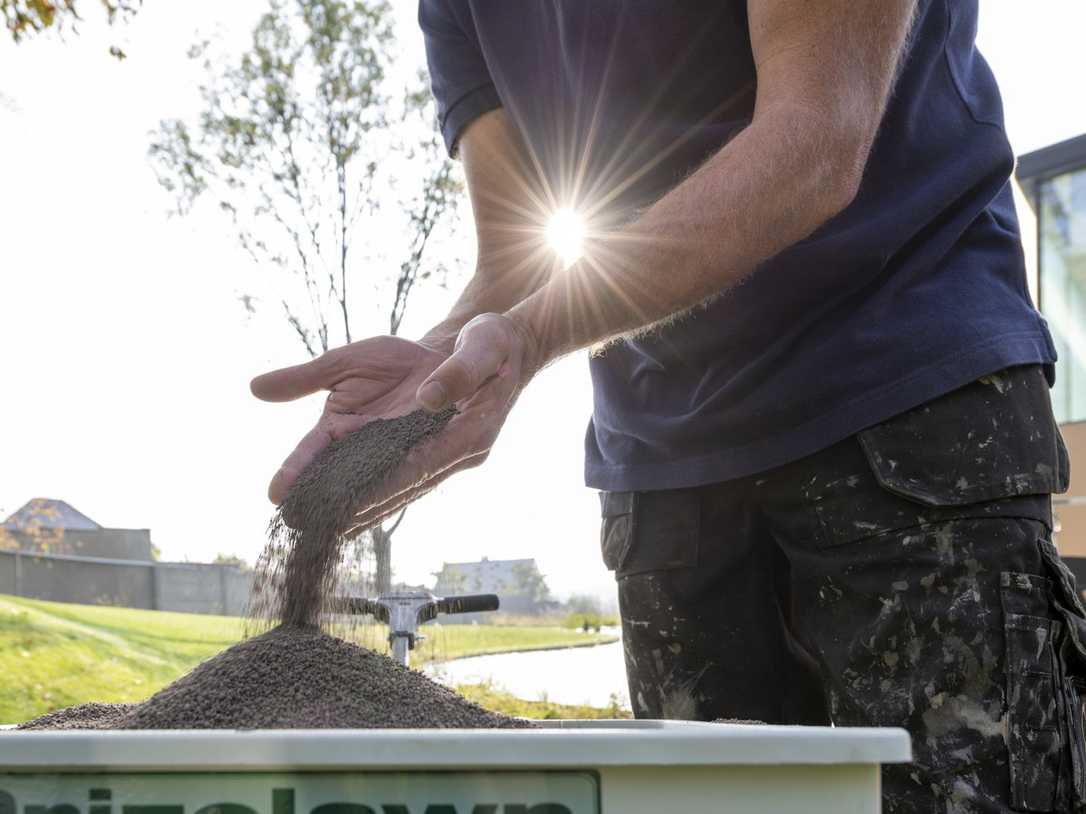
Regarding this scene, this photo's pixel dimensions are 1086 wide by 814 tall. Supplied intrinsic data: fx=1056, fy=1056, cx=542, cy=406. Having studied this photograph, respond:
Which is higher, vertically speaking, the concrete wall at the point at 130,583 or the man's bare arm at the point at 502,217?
the man's bare arm at the point at 502,217

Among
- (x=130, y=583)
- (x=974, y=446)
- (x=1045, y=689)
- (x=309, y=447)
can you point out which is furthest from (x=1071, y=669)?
(x=130, y=583)

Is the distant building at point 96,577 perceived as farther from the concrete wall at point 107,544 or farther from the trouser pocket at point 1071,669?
the trouser pocket at point 1071,669

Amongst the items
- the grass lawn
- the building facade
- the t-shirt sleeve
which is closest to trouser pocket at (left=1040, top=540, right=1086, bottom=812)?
the t-shirt sleeve

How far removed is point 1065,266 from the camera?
8.96m

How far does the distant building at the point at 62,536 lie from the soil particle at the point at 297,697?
13.6m

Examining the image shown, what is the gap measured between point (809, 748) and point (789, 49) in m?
0.86

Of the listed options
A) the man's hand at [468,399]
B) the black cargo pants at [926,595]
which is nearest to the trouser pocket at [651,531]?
the black cargo pants at [926,595]

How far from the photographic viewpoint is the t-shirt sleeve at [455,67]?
205 centimetres

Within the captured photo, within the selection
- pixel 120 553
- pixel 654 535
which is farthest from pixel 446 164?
pixel 120 553

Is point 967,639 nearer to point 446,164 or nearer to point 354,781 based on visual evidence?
point 354,781

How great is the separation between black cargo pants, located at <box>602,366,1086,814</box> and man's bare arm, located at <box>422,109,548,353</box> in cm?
57

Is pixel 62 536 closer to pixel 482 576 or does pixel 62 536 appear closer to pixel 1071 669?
pixel 482 576

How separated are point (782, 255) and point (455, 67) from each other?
90 cm

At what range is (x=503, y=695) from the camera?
8273 mm
